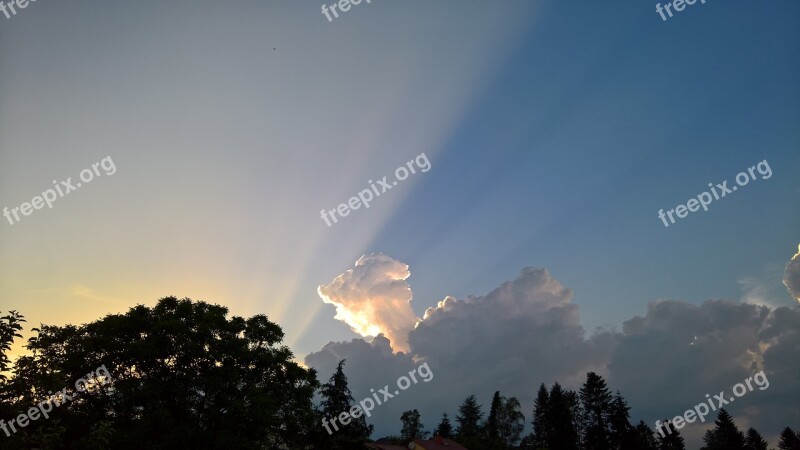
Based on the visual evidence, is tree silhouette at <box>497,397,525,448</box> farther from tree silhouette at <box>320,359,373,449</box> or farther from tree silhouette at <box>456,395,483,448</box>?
tree silhouette at <box>320,359,373,449</box>

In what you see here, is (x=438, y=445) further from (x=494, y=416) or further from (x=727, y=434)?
(x=727, y=434)

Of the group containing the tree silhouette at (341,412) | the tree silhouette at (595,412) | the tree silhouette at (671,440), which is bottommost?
the tree silhouette at (671,440)

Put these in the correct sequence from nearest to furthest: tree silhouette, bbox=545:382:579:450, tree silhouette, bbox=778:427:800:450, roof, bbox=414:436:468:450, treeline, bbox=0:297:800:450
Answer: treeline, bbox=0:297:800:450 → roof, bbox=414:436:468:450 → tree silhouette, bbox=545:382:579:450 → tree silhouette, bbox=778:427:800:450

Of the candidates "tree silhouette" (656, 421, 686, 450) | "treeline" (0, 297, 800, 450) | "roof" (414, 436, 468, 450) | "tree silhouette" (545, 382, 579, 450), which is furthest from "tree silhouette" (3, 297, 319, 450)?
"tree silhouette" (656, 421, 686, 450)

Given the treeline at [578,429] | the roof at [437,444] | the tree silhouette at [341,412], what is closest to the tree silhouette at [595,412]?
the treeline at [578,429]

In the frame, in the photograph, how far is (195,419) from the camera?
105 feet

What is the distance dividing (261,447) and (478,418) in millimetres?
96513

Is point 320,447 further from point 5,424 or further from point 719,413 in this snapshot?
point 719,413

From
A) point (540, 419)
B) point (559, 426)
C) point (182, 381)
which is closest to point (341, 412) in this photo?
point (182, 381)

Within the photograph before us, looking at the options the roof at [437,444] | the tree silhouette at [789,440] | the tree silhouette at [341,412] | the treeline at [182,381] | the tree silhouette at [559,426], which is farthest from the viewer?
the tree silhouette at [789,440]

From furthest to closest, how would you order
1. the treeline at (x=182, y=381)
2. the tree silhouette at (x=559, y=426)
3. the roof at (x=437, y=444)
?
1. the tree silhouette at (x=559, y=426)
2. the roof at (x=437, y=444)
3. the treeline at (x=182, y=381)

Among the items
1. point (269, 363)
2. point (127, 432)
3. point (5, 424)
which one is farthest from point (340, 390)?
point (5, 424)

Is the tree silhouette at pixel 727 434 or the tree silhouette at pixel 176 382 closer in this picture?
the tree silhouette at pixel 176 382

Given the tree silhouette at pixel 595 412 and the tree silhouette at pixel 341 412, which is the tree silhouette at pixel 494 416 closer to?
the tree silhouette at pixel 595 412
